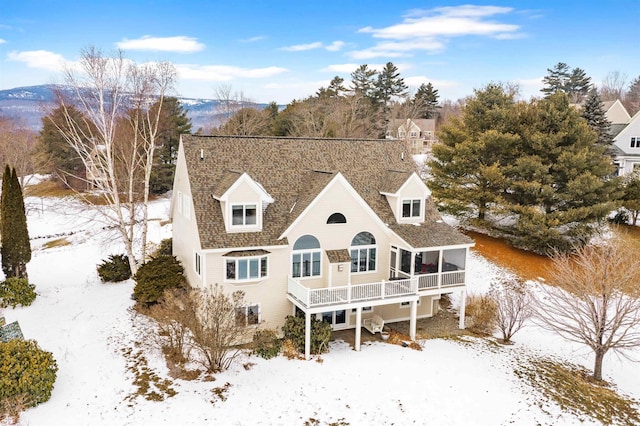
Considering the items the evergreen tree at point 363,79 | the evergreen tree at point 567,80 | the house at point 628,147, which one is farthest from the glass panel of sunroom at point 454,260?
the evergreen tree at point 567,80

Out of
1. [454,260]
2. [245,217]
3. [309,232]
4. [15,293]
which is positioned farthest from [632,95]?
[15,293]

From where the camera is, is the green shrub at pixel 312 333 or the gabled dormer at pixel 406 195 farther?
the gabled dormer at pixel 406 195

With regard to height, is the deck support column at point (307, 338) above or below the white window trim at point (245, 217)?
below

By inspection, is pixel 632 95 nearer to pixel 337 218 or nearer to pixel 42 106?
pixel 337 218

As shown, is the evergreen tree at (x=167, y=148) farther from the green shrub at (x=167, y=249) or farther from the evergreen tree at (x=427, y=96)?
the evergreen tree at (x=427, y=96)

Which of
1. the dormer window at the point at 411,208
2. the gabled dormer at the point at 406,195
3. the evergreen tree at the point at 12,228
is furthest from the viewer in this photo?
the dormer window at the point at 411,208

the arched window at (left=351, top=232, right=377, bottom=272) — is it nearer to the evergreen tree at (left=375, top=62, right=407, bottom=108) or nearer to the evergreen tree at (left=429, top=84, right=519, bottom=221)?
the evergreen tree at (left=429, top=84, right=519, bottom=221)
